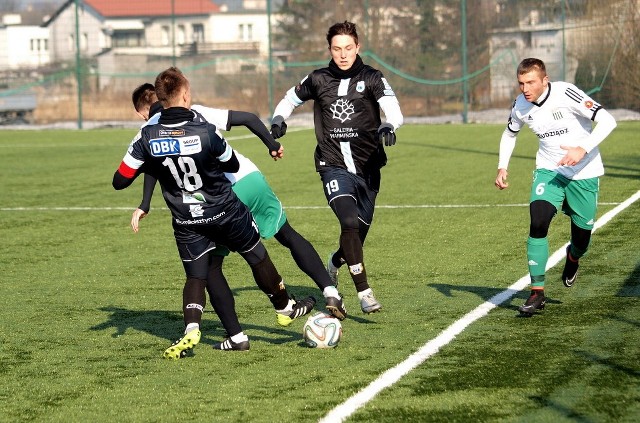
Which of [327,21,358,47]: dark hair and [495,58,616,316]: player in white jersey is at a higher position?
[327,21,358,47]: dark hair

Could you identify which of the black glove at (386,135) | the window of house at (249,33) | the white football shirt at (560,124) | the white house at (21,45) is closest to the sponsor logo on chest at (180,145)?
the black glove at (386,135)

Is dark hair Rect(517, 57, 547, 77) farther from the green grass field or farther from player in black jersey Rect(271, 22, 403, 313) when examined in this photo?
the green grass field

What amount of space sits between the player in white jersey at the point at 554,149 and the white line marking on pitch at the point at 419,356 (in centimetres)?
39

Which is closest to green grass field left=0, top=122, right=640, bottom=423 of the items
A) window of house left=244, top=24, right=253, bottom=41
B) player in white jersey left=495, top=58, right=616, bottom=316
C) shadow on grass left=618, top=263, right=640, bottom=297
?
shadow on grass left=618, top=263, right=640, bottom=297

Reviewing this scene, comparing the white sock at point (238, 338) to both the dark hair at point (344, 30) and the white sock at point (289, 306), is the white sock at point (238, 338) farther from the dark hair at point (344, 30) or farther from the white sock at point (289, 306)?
the dark hair at point (344, 30)

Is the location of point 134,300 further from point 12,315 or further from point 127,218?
point 127,218

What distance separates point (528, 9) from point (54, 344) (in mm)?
28701

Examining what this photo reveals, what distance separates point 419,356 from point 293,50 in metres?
31.7

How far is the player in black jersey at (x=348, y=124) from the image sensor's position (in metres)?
8.26

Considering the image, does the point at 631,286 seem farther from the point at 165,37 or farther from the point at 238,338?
the point at 165,37

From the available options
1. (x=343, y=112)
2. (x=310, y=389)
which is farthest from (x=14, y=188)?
(x=310, y=389)

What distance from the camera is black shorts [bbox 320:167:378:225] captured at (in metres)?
8.30

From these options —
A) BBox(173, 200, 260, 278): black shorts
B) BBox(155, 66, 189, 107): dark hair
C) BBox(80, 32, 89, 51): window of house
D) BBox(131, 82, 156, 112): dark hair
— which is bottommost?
BBox(173, 200, 260, 278): black shorts

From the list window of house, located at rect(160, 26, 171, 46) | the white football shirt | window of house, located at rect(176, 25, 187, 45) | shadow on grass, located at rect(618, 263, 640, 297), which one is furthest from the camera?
window of house, located at rect(160, 26, 171, 46)
